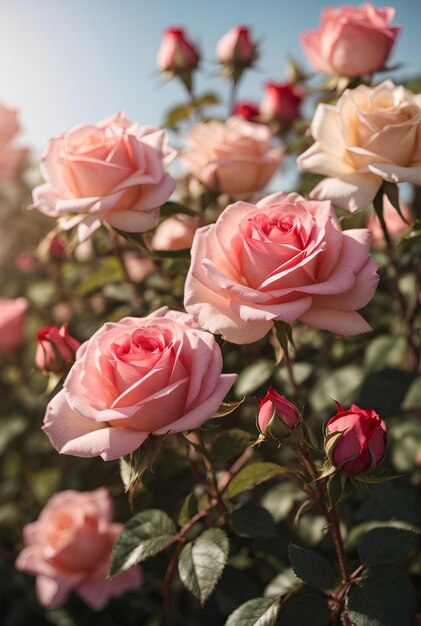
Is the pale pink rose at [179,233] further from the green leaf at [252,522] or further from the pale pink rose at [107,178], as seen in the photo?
the green leaf at [252,522]

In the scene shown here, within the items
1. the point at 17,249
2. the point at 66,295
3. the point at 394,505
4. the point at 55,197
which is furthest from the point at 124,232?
the point at 17,249

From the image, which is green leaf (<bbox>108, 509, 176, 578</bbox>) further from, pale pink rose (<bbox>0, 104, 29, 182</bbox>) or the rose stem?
pale pink rose (<bbox>0, 104, 29, 182</bbox>)

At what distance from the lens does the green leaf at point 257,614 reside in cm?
92

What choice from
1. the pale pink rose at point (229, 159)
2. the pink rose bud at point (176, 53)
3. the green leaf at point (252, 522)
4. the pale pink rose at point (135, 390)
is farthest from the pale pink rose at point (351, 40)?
the green leaf at point (252, 522)

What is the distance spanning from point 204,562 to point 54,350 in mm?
419

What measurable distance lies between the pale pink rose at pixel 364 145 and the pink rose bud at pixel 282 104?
103 centimetres

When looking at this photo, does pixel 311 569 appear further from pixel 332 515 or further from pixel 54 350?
pixel 54 350

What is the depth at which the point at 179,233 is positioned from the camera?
1.47m

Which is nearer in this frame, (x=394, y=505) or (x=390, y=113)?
(x=390, y=113)

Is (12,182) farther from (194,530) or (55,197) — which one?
(194,530)

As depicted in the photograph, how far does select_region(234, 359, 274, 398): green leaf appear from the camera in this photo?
1.33 m

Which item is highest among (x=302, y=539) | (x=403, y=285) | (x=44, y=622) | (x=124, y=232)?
(x=124, y=232)

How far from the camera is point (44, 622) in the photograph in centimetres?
191

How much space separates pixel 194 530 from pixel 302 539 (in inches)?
9.4
